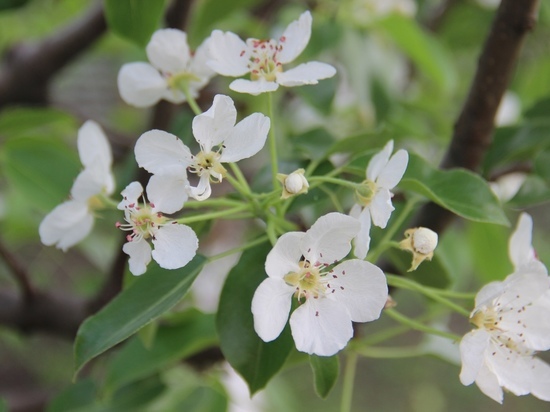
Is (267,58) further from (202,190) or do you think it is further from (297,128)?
(297,128)

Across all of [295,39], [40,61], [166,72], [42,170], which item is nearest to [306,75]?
[295,39]

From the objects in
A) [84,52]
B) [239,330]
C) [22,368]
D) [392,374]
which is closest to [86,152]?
[239,330]

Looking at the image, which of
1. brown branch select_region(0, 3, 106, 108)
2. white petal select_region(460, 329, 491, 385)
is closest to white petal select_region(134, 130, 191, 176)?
white petal select_region(460, 329, 491, 385)

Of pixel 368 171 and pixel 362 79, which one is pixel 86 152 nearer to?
pixel 368 171

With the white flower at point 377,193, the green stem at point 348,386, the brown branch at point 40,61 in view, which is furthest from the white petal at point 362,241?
the brown branch at point 40,61

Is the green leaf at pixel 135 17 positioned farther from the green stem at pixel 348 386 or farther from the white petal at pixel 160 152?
the green stem at pixel 348 386
